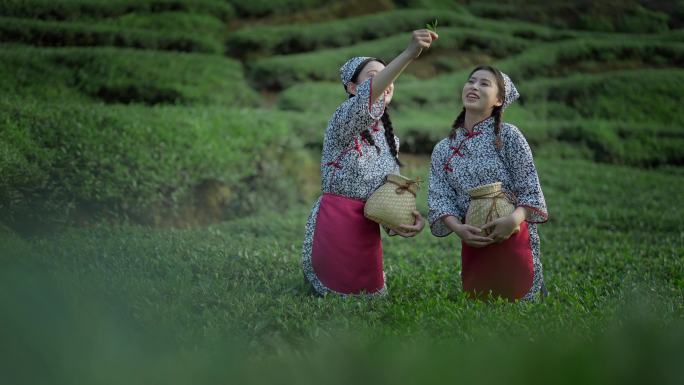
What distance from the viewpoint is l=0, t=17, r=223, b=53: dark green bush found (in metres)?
8.69

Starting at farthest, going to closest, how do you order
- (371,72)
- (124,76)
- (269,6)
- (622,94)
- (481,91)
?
1. (269,6)
2. (622,94)
3. (124,76)
4. (371,72)
5. (481,91)

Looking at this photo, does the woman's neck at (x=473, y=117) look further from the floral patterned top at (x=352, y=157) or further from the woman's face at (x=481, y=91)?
the floral patterned top at (x=352, y=157)

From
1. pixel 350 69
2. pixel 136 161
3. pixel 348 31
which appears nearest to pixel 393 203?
pixel 350 69

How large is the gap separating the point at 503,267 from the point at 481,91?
87 cm

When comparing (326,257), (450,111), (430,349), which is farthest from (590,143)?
(430,349)

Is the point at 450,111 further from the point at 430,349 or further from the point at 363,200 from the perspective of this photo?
the point at 430,349

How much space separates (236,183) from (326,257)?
151 inches

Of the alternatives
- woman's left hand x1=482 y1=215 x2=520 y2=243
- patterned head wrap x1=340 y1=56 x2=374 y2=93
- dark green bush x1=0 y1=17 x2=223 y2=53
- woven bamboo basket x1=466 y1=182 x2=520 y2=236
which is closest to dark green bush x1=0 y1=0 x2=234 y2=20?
dark green bush x1=0 y1=17 x2=223 y2=53

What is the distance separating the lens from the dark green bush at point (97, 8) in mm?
8664

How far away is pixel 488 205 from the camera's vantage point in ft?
11.3

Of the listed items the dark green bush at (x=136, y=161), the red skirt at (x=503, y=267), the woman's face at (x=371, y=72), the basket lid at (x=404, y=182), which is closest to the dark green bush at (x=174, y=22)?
the dark green bush at (x=136, y=161)

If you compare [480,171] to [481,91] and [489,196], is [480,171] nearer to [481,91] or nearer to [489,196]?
[489,196]

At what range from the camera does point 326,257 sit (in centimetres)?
373

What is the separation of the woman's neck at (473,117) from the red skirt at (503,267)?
56 cm
